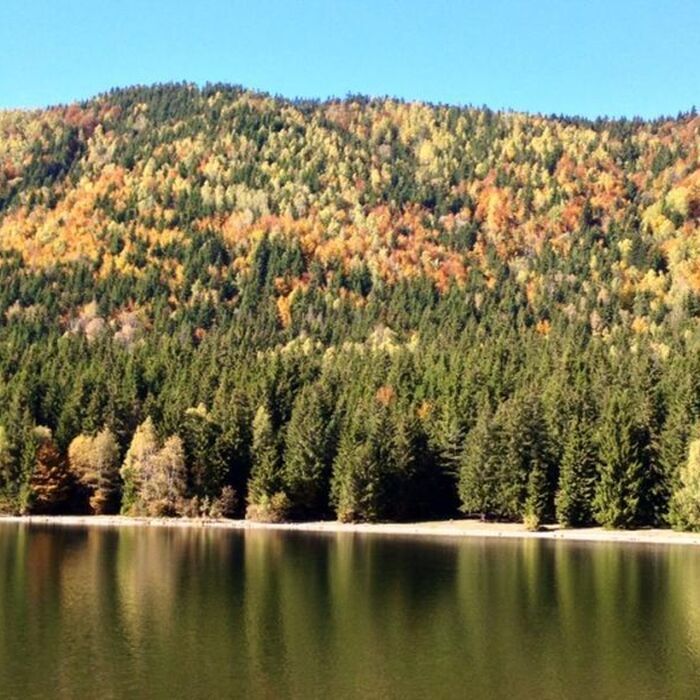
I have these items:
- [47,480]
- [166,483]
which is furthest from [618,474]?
[47,480]

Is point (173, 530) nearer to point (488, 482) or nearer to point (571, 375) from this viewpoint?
point (488, 482)

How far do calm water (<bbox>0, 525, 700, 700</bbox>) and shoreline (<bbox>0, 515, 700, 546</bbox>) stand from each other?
12906 millimetres

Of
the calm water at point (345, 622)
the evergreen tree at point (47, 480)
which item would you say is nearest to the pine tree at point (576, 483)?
the calm water at point (345, 622)

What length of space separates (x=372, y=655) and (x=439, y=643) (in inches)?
196

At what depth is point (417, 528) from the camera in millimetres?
127938

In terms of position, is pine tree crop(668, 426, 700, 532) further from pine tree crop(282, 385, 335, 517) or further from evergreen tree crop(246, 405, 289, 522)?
evergreen tree crop(246, 405, 289, 522)

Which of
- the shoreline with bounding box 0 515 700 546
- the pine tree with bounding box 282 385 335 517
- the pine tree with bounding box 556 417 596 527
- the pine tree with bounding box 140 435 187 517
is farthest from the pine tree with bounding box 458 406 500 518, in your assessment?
the pine tree with bounding box 140 435 187 517

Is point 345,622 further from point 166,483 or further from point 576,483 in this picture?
point 166,483

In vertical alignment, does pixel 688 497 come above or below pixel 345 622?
above

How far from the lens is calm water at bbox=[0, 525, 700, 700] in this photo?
4928 cm

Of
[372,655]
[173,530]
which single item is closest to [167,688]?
[372,655]

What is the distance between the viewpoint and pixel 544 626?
64125mm

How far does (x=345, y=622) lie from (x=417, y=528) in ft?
211

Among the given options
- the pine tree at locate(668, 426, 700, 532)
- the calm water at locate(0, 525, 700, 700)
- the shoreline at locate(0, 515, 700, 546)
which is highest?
the pine tree at locate(668, 426, 700, 532)
